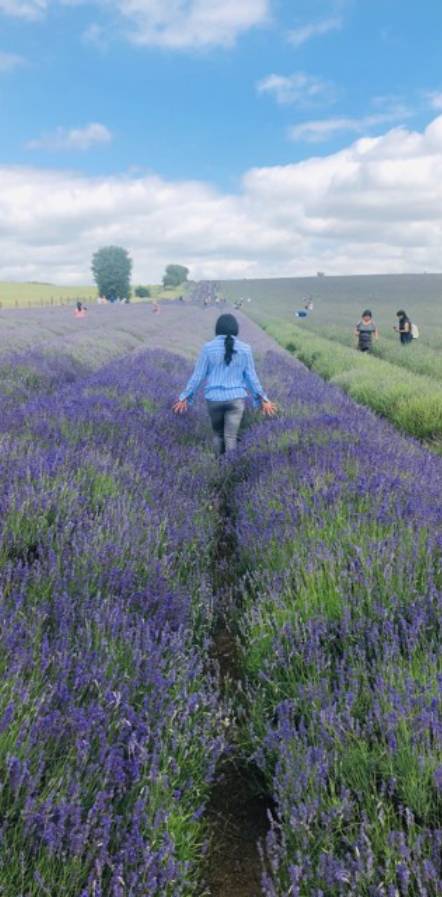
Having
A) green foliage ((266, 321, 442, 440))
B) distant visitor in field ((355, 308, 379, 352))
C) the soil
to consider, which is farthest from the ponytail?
distant visitor in field ((355, 308, 379, 352))

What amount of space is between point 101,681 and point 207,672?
39.5 inches

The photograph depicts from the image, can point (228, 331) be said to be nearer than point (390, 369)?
Yes

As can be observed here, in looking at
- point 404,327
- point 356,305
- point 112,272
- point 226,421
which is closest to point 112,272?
point 112,272

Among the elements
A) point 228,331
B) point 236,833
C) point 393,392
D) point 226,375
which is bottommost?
point 236,833

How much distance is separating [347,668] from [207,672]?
0.78 metres

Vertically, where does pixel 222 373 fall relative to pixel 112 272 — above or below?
below

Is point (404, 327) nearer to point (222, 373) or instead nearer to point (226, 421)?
point (226, 421)

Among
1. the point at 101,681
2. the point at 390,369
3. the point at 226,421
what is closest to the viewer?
the point at 101,681

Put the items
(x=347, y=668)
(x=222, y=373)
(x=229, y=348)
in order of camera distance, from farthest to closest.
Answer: (x=222, y=373), (x=229, y=348), (x=347, y=668)

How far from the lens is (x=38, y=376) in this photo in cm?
910

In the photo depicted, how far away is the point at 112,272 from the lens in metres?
83.6

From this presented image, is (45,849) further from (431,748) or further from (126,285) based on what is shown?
(126,285)

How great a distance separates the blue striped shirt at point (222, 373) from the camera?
5520mm

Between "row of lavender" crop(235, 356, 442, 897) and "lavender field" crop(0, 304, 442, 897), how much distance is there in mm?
12
